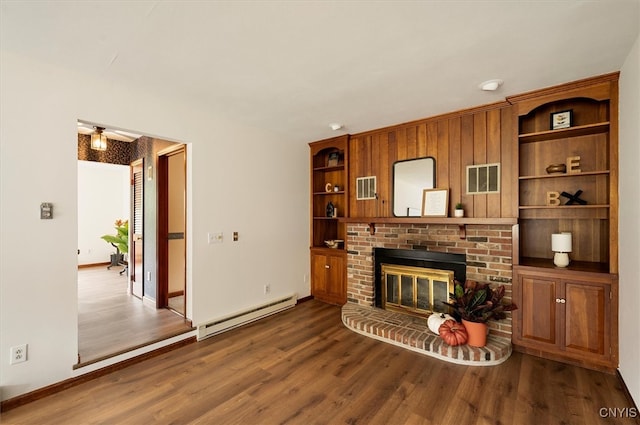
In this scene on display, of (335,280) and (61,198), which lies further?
(335,280)

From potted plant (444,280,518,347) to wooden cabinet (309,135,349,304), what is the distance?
174 centimetres

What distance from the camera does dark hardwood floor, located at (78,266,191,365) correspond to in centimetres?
266

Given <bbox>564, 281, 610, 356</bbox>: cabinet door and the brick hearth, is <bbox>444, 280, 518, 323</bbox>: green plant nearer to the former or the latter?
the brick hearth

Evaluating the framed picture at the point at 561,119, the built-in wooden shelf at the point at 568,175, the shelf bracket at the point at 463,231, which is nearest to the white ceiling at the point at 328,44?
the framed picture at the point at 561,119

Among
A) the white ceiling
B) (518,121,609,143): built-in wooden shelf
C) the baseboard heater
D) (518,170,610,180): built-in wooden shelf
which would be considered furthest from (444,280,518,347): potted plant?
the baseboard heater

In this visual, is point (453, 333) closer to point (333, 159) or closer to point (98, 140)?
point (333, 159)

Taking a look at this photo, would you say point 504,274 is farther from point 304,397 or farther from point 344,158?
point 344,158

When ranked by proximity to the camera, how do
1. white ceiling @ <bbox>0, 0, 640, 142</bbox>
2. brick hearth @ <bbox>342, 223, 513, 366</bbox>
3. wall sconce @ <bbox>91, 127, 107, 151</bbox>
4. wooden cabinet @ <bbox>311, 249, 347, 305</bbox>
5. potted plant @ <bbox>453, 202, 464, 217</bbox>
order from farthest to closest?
wooden cabinet @ <bbox>311, 249, 347, 305</bbox> → wall sconce @ <bbox>91, 127, 107, 151</bbox> → potted plant @ <bbox>453, 202, 464, 217</bbox> → brick hearth @ <bbox>342, 223, 513, 366</bbox> → white ceiling @ <bbox>0, 0, 640, 142</bbox>

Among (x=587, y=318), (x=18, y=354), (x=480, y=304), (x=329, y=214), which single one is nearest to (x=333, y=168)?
(x=329, y=214)

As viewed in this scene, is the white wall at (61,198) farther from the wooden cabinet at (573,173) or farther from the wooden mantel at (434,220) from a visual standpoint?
the wooden cabinet at (573,173)

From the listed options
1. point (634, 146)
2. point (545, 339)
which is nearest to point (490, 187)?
point (634, 146)

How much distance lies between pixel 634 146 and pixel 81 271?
9.14m

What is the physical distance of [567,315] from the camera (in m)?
2.55

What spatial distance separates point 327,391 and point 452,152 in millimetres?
2753
